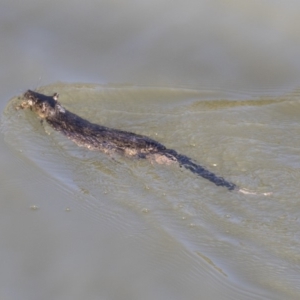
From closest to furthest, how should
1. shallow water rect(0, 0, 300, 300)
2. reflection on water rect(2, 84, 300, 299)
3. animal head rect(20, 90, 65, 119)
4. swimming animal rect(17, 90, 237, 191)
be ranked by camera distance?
shallow water rect(0, 0, 300, 300) → reflection on water rect(2, 84, 300, 299) → swimming animal rect(17, 90, 237, 191) → animal head rect(20, 90, 65, 119)

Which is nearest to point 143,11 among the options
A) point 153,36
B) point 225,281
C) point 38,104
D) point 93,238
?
point 153,36

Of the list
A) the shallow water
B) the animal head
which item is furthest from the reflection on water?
the animal head

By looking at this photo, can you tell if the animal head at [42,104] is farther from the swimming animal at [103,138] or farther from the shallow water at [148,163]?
the shallow water at [148,163]

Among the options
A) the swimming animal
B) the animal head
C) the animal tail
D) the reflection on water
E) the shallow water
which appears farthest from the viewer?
the animal head

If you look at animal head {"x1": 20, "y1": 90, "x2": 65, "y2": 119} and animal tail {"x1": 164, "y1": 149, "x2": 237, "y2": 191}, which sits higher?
animal head {"x1": 20, "y1": 90, "x2": 65, "y2": 119}

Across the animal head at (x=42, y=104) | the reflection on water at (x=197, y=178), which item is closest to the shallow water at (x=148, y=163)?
the reflection on water at (x=197, y=178)

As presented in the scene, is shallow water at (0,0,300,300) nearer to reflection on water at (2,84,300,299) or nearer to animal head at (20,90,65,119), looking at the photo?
reflection on water at (2,84,300,299)

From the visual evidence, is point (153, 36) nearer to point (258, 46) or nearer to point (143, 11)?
point (143, 11)

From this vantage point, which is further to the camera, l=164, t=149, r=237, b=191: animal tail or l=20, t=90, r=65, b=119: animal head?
l=20, t=90, r=65, b=119: animal head
